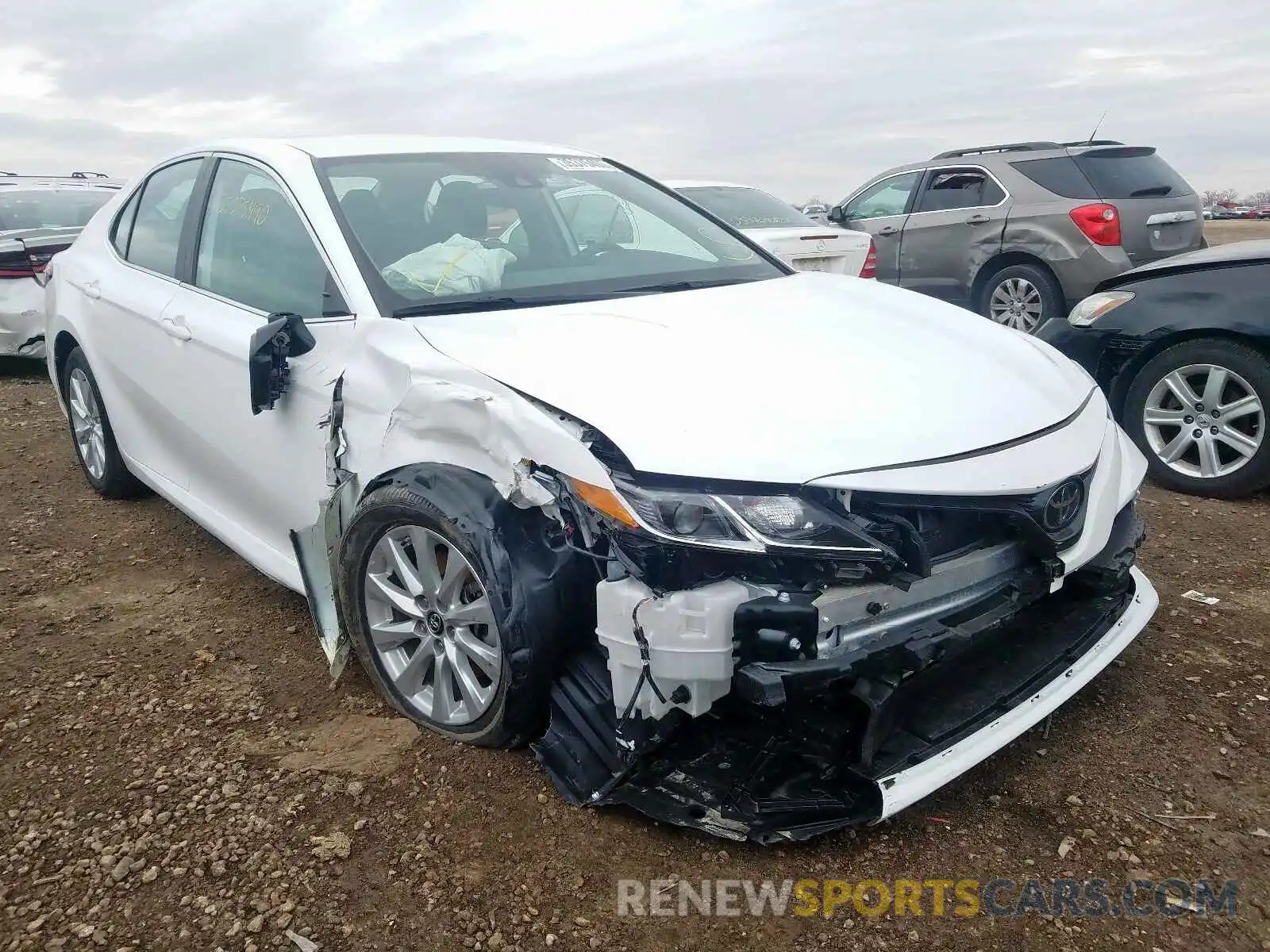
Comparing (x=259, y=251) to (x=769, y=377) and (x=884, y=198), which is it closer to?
(x=769, y=377)

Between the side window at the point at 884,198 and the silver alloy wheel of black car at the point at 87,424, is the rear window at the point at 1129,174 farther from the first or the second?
the silver alloy wheel of black car at the point at 87,424

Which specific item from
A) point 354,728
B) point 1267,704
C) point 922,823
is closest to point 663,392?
point 922,823

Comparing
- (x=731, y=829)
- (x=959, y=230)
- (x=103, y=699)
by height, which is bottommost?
(x=103, y=699)

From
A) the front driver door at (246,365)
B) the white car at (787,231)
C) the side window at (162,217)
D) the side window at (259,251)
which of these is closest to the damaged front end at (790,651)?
the front driver door at (246,365)

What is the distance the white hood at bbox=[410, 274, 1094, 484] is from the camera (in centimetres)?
211

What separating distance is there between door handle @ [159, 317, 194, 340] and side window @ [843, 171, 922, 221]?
23.5 feet

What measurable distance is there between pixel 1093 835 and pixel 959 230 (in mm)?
7102

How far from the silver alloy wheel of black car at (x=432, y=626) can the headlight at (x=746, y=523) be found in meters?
0.55

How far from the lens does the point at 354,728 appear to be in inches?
110

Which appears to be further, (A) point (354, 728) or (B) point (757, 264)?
(B) point (757, 264)

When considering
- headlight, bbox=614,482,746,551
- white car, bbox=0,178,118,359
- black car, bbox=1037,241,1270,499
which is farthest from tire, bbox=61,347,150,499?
black car, bbox=1037,241,1270,499

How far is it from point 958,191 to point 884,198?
89cm

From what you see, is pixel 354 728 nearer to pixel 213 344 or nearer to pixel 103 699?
pixel 103 699

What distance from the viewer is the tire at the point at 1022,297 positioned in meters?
7.81
